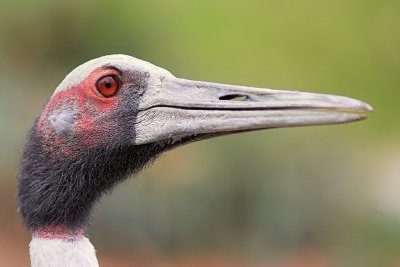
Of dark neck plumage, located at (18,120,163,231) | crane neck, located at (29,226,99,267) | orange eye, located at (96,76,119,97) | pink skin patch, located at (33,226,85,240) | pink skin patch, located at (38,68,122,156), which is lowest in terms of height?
crane neck, located at (29,226,99,267)

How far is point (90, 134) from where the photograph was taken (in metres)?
5.32

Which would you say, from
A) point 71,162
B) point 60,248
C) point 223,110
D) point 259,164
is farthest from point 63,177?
point 259,164

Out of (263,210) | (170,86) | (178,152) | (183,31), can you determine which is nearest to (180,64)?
(183,31)

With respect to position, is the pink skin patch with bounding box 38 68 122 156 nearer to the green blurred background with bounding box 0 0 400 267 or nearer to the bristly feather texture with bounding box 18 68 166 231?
the bristly feather texture with bounding box 18 68 166 231

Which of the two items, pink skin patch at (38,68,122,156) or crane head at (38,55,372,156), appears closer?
crane head at (38,55,372,156)

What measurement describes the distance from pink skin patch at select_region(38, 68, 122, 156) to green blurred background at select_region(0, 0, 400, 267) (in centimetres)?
998

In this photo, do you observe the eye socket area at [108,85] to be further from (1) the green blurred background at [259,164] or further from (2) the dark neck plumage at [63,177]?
(1) the green blurred background at [259,164]

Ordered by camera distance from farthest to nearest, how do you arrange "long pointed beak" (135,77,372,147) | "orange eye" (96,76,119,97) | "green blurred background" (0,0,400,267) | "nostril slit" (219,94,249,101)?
"green blurred background" (0,0,400,267)
"orange eye" (96,76,119,97)
"nostril slit" (219,94,249,101)
"long pointed beak" (135,77,372,147)

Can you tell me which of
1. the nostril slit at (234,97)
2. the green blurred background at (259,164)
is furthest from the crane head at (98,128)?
the green blurred background at (259,164)

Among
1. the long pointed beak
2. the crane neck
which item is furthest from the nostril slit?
the crane neck

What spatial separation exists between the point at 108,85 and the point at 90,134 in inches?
12.7

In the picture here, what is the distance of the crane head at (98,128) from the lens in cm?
524

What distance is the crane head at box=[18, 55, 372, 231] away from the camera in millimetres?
5238

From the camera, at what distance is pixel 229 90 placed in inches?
204
